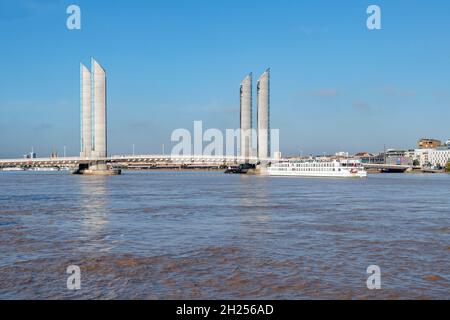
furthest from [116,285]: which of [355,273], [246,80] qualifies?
[246,80]

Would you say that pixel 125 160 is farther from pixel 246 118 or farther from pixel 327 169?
pixel 327 169

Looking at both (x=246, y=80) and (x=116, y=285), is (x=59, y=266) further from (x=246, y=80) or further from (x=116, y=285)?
(x=246, y=80)

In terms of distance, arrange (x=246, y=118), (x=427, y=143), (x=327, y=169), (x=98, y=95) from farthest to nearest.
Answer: (x=427, y=143) < (x=246, y=118) < (x=98, y=95) < (x=327, y=169)

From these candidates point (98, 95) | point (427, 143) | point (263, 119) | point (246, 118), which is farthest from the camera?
point (427, 143)

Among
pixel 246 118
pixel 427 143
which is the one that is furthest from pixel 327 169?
pixel 427 143

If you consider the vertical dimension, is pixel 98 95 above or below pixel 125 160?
above

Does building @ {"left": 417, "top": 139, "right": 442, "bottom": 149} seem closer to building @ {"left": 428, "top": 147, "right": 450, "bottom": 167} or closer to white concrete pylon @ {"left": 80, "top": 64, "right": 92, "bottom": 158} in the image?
building @ {"left": 428, "top": 147, "right": 450, "bottom": 167}

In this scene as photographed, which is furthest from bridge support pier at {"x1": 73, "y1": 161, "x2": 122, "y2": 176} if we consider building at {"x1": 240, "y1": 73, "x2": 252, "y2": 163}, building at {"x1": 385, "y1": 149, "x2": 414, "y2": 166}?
building at {"x1": 385, "y1": 149, "x2": 414, "y2": 166}
